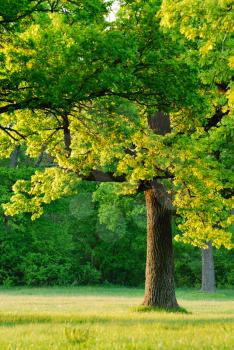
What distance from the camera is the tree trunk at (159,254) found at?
21.1 m

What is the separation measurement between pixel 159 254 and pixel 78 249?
28961 mm

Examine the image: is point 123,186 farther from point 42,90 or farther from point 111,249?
point 111,249

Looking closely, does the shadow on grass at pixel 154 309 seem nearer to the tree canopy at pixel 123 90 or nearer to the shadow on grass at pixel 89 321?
the tree canopy at pixel 123 90

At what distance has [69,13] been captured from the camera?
1447 centimetres

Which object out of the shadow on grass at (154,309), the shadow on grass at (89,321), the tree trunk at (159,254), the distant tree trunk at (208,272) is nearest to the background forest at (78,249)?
the distant tree trunk at (208,272)

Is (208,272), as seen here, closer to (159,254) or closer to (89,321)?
(159,254)

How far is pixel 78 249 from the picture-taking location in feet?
163

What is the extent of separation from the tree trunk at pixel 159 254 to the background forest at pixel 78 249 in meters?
21.6

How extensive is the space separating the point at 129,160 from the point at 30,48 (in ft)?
19.0

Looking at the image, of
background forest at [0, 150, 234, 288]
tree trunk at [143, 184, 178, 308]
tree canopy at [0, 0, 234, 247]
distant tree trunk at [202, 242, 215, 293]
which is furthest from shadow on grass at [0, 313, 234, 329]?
background forest at [0, 150, 234, 288]

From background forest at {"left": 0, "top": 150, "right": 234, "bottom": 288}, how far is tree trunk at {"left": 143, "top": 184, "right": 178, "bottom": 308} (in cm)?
2157

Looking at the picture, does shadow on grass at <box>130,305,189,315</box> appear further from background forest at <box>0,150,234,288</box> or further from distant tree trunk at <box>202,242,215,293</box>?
background forest at <box>0,150,234,288</box>

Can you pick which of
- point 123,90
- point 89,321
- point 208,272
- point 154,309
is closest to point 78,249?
point 208,272

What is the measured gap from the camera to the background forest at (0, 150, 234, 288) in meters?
44.8
